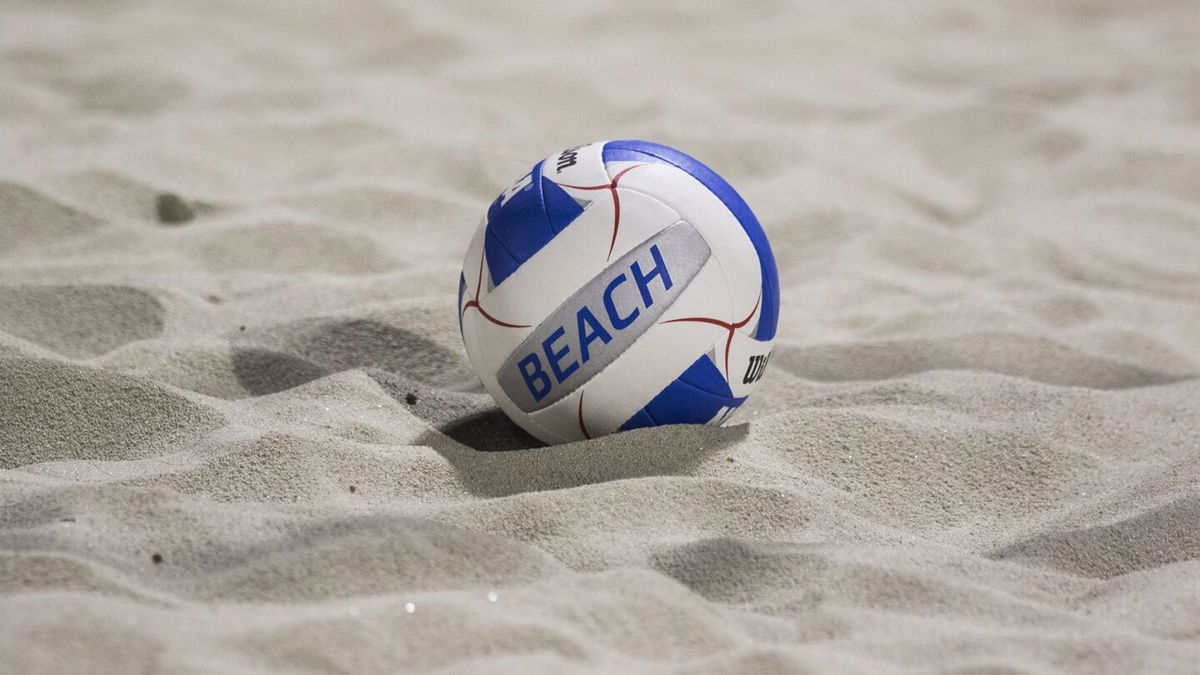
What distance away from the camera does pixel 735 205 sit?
7.80 feet

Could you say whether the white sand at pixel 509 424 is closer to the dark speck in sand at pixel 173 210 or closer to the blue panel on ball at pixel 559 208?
the dark speck in sand at pixel 173 210

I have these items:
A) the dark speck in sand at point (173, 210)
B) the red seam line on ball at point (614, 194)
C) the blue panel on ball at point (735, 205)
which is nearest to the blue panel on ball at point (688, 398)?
the blue panel on ball at point (735, 205)

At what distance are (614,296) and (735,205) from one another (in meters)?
0.33

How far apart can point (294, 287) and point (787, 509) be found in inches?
62.1

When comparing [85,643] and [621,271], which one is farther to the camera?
[621,271]

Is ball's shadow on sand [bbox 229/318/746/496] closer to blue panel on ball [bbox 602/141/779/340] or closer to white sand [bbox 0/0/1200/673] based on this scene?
white sand [bbox 0/0/1200/673]

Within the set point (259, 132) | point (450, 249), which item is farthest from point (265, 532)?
point (259, 132)

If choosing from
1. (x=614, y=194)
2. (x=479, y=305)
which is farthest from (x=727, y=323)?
(x=479, y=305)

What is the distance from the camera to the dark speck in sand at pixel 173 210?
364 centimetres

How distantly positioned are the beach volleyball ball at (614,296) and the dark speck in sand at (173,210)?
5.29 feet

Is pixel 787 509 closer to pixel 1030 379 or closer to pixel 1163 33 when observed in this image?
pixel 1030 379

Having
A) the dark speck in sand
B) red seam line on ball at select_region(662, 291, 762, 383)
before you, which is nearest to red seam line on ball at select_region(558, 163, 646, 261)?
red seam line on ball at select_region(662, 291, 762, 383)

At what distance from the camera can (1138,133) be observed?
4566mm

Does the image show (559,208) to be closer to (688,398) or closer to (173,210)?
(688,398)
